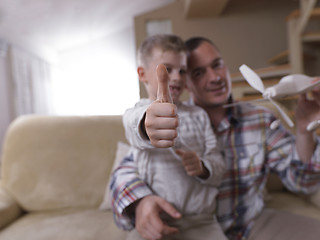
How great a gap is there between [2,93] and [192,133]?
290 cm

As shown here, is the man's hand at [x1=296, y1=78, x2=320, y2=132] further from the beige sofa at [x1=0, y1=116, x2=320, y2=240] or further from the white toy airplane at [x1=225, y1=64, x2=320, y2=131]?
the beige sofa at [x1=0, y1=116, x2=320, y2=240]

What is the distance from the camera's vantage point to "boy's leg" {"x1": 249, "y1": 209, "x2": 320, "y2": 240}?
40cm

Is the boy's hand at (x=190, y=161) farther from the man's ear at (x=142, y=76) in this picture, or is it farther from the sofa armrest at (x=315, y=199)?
the sofa armrest at (x=315, y=199)

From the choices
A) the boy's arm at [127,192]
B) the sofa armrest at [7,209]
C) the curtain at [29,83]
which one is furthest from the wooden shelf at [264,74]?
the curtain at [29,83]

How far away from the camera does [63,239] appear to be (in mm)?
541

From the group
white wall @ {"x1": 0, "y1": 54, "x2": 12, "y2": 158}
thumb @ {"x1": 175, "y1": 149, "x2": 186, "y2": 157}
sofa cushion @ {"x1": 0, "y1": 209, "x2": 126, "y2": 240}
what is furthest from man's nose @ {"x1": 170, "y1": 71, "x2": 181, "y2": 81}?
white wall @ {"x1": 0, "y1": 54, "x2": 12, "y2": 158}

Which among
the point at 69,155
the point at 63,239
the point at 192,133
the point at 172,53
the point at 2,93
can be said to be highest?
the point at 2,93

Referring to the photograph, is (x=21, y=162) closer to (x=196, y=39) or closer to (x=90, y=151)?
(x=90, y=151)

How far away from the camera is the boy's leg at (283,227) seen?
1.32 ft

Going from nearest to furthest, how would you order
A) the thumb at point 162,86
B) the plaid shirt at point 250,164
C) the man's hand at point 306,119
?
1. the thumb at point 162,86
2. the man's hand at point 306,119
3. the plaid shirt at point 250,164

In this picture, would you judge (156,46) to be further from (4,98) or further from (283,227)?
(4,98)

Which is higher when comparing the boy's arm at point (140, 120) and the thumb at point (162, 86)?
→ the thumb at point (162, 86)

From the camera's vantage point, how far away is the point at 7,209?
0.76 metres

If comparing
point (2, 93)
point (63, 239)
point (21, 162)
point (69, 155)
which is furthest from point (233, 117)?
point (2, 93)
